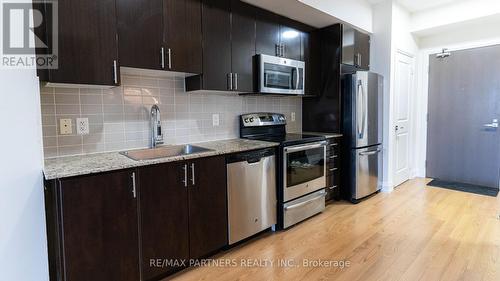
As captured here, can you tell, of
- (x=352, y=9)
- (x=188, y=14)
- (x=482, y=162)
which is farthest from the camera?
(x=482, y=162)

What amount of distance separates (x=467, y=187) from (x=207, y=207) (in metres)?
4.01

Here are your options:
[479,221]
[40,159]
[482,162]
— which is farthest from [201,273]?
[482,162]

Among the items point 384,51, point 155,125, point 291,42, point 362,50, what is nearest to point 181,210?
point 155,125

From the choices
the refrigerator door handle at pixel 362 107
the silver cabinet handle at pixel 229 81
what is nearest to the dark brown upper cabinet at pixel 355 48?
the refrigerator door handle at pixel 362 107

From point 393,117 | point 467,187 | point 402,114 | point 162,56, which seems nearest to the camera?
point 162,56

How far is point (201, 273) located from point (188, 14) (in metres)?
1.96

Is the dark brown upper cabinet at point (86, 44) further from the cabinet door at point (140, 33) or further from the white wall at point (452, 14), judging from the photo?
the white wall at point (452, 14)

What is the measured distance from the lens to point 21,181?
1507mm

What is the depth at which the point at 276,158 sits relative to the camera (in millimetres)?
2592

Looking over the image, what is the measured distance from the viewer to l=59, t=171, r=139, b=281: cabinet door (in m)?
1.47

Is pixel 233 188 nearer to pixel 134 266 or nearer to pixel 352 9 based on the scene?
pixel 134 266

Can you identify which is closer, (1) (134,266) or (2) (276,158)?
(1) (134,266)

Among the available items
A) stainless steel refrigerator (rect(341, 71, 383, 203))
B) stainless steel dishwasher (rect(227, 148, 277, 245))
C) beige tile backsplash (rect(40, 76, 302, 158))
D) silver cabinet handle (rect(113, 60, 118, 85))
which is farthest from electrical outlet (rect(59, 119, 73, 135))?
A: stainless steel refrigerator (rect(341, 71, 383, 203))

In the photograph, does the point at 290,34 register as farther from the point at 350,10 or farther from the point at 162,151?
the point at 162,151
